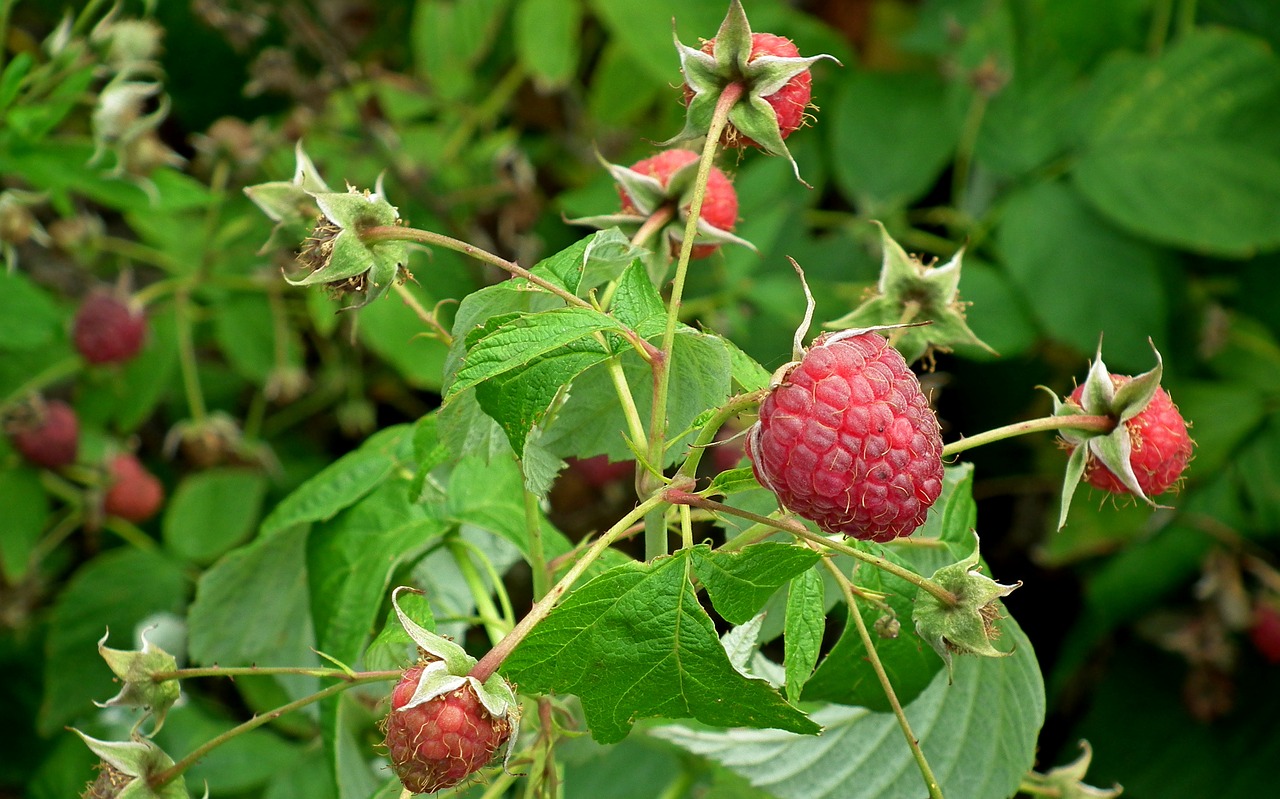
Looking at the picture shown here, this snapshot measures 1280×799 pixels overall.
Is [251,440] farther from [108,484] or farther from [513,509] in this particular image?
[513,509]

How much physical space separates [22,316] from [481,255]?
2.92ft

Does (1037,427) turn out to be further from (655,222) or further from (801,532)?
(655,222)

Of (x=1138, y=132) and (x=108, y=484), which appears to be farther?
(x=1138, y=132)

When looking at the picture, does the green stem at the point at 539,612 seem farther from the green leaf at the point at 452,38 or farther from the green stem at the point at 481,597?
the green leaf at the point at 452,38

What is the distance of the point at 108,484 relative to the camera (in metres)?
1.46

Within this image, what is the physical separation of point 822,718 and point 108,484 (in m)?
1.03

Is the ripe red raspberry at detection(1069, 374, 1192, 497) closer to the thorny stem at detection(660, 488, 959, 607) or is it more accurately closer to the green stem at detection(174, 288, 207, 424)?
the thorny stem at detection(660, 488, 959, 607)

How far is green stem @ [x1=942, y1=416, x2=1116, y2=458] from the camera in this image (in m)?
0.62

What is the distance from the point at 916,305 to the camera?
2.50ft

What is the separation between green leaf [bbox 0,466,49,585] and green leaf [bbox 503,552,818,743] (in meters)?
0.98

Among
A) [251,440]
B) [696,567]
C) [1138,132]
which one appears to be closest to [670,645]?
[696,567]

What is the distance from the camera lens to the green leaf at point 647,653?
0.59m

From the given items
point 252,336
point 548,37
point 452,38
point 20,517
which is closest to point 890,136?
point 548,37

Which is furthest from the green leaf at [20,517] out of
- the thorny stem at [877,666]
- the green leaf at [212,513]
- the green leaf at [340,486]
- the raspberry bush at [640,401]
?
the thorny stem at [877,666]
